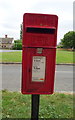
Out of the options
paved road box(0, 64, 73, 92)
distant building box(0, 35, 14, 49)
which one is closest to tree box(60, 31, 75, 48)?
distant building box(0, 35, 14, 49)

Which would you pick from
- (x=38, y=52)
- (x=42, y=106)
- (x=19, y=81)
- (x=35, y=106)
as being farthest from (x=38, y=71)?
(x=19, y=81)

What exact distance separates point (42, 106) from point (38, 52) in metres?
1.66

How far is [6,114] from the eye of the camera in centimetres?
324

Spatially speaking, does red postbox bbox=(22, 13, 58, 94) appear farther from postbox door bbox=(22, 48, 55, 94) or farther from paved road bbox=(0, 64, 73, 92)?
paved road bbox=(0, 64, 73, 92)

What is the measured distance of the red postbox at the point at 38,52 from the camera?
2270 mm

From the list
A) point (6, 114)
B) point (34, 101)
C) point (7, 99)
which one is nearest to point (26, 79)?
Result: point (34, 101)

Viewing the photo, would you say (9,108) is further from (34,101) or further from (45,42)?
(45,42)

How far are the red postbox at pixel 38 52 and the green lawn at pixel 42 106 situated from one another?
106 cm

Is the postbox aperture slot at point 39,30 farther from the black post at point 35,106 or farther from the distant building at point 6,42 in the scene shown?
the distant building at point 6,42

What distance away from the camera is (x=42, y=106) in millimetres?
3637

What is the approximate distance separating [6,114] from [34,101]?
0.99 metres

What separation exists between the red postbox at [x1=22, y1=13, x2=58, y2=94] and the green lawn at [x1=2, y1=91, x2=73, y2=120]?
3.48 ft

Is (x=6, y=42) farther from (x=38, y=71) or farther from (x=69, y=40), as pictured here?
(x=38, y=71)

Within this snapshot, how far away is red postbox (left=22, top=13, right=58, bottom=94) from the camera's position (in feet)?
7.45
